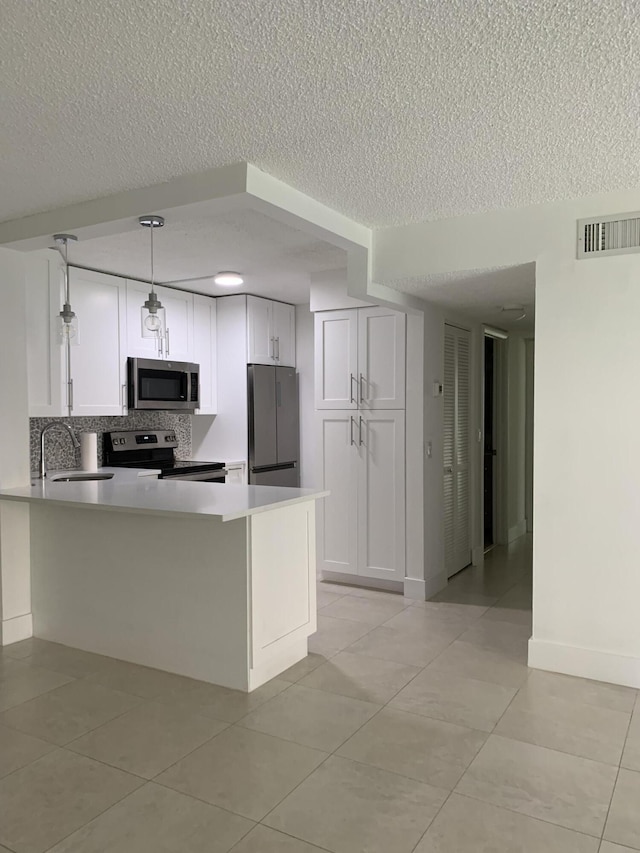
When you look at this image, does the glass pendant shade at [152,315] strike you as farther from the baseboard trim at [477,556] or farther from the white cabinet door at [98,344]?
the baseboard trim at [477,556]

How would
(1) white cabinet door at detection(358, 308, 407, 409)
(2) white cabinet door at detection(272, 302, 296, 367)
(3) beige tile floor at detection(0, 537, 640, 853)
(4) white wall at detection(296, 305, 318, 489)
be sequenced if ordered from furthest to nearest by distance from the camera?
(4) white wall at detection(296, 305, 318, 489)
(2) white cabinet door at detection(272, 302, 296, 367)
(1) white cabinet door at detection(358, 308, 407, 409)
(3) beige tile floor at detection(0, 537, 640, 853)

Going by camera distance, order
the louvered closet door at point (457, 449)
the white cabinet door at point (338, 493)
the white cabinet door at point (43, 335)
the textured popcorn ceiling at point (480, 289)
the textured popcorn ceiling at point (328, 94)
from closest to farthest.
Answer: the textured popcorn ceiling at point (328, 94) < the textured popcorn ceiling at point (480, 289) < the white cabinet door at point (43, 335) < the white cabinet door at point (338, 493) < the louvered closet door at point (457, 449)

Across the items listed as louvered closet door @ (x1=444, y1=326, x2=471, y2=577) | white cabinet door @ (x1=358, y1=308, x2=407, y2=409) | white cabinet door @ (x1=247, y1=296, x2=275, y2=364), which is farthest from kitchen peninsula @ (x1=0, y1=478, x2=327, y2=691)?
white cabinet door @ (x1=247, y1=296, x2=275, y2=364)

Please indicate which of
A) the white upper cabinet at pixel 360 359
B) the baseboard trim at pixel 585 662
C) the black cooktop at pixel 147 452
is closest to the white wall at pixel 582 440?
the baseboard trim at pixel 585 662

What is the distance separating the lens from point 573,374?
122 inches

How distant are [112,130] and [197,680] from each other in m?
2.37

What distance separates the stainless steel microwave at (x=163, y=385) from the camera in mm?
4902

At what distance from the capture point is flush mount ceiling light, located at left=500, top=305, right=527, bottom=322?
4.52 meters

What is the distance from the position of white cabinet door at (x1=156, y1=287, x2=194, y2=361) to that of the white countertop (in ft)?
5.54

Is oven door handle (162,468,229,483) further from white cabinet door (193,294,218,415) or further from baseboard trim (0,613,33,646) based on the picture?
baseboard trim (0,613,33,646)

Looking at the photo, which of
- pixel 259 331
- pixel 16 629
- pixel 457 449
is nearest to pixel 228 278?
pixel 259 331

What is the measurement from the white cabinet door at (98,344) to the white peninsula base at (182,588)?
3.70 feet

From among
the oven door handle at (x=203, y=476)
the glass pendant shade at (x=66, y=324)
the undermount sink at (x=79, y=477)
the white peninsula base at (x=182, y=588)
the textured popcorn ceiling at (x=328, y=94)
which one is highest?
the textured popcorn ceiling at (x=328, y=94)

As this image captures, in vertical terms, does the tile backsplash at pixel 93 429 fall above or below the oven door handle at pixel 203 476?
above
